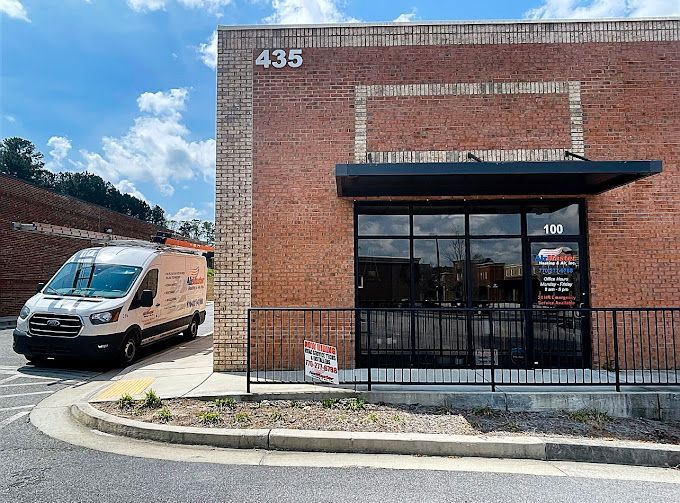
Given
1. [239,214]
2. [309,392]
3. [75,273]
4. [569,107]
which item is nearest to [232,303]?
[239,214]

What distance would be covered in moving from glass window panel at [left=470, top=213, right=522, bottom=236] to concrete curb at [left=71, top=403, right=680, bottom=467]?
170 inches

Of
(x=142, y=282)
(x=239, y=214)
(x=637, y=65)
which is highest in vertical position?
(x=637, y=65)

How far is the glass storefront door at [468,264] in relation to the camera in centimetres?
827

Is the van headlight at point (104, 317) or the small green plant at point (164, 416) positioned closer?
the small green plant at point (164, 416)

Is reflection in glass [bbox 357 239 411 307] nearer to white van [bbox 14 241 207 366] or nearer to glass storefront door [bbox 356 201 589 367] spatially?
glass storefront door [bbox 356 201 589 367]

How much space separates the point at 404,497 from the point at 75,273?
912 cm

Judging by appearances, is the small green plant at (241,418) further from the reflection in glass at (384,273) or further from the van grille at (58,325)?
the van grille at (58,325)

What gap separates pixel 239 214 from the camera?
28.2 feet

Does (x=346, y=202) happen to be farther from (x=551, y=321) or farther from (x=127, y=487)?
(x=127, y=487)

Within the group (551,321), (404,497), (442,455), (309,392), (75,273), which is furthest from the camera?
(75,273)

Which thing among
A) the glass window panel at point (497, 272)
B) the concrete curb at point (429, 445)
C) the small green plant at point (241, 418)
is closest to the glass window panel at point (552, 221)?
the glass window panel at point (497, 272)

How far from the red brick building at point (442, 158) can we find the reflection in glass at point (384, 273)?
0.09 ft

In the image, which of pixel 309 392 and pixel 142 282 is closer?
pixel 309 392

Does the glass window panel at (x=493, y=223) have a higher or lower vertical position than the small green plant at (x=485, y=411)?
higher
